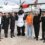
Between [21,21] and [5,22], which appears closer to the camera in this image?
[5,22]

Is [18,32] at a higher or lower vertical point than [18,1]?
lower

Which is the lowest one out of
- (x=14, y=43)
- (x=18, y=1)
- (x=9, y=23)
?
(x=14, y=43)

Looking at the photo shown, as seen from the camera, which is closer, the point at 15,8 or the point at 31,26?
the point at 31,26

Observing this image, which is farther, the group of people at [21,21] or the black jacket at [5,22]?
the black jacket at [5,22]

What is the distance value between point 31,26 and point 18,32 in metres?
1.19

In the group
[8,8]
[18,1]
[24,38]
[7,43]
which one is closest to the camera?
[7,43]

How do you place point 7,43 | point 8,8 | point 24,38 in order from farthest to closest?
1. point 8,8
2. point 24,38
3. point 7,43

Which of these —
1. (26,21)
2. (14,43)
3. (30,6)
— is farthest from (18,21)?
(30,6)

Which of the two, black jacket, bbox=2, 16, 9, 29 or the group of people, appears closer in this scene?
the group of people

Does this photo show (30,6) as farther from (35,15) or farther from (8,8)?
(35,15)

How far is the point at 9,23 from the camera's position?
50.6ft

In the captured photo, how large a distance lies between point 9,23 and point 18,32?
82 cm

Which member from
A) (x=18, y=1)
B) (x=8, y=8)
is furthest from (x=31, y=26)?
(x=18, y=1)

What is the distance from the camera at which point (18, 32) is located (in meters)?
15.7
